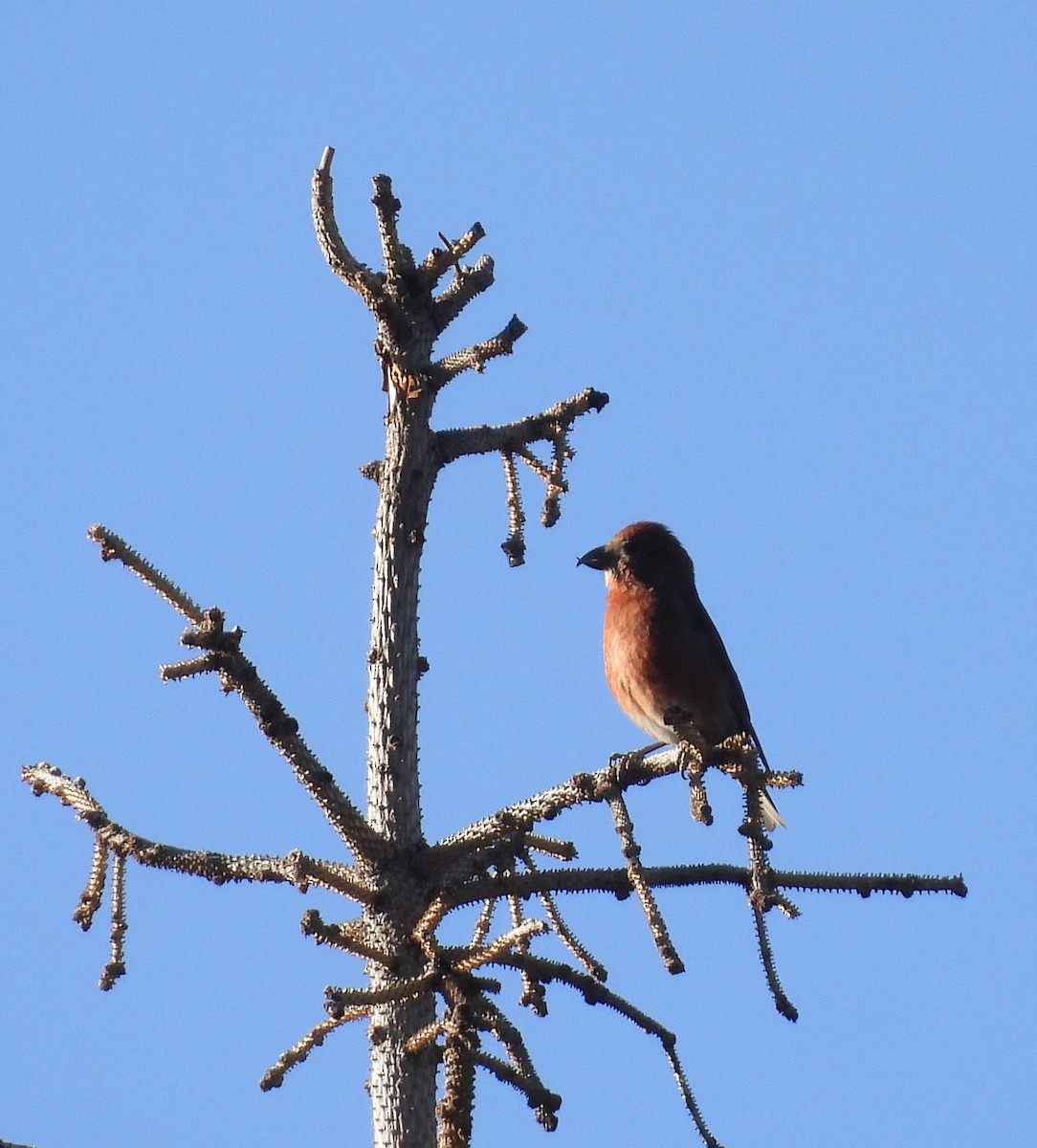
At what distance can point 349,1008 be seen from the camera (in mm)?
3029

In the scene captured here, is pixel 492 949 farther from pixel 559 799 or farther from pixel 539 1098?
pixel 559 799

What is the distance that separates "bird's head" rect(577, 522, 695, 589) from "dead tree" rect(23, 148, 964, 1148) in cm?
222

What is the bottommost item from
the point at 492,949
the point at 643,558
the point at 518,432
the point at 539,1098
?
the point at 539,1098

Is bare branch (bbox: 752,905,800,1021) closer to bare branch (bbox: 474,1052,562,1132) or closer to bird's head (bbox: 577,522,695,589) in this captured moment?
bare branch (bbox: 474,1052,562,1132)

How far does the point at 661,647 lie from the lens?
18.5 ft

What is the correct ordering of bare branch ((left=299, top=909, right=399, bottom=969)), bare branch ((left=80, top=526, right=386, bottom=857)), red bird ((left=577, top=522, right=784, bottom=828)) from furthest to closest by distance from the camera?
red bird ((left=577, top=522, right=784, bottom=828)) < bare branch ((left=80, top=526, right=386, bottom=857)) < bare branch ((left=299, top=909, right=399, bottom=969))

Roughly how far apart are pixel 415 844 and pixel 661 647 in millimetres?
2306

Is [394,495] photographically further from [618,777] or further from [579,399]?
[618,777]

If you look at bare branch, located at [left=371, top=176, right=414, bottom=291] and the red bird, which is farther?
the red bird

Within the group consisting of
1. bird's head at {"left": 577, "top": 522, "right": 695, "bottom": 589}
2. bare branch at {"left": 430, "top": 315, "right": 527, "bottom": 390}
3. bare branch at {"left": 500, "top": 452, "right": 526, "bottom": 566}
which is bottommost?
bare branch at {"left": 500, "top": 452, "right": 526, "bottom": 566}

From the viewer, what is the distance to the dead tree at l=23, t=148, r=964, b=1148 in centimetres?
285

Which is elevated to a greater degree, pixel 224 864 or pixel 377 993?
pixel 224 864

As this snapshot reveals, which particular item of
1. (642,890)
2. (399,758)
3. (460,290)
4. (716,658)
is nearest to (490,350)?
(460,290)

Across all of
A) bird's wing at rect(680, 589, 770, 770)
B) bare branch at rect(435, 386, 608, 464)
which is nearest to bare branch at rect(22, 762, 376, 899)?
bare branch at rect(435, 386, 608, 464)
